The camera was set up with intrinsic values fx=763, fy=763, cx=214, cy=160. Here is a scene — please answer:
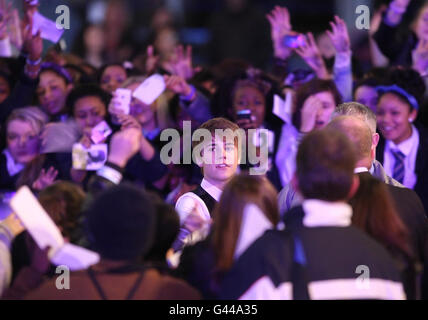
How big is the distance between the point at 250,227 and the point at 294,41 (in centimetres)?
318

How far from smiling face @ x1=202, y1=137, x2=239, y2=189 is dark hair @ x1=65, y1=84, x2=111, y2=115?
136cm

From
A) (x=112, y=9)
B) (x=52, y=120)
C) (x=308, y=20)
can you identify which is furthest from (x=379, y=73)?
(x=308, y=20)

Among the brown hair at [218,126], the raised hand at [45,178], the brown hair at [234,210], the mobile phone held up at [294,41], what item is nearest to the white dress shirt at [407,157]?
the mobile phone held up at [294,41]

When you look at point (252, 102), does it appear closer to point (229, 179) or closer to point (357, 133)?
point (229, 179)

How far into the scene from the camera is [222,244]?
2549 mm

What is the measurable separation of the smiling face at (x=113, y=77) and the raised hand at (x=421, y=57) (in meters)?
2.10

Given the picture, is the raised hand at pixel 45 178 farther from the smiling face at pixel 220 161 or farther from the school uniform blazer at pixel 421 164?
the school uniform blazer at pixel 421 164

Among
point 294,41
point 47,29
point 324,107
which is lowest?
point 324,107

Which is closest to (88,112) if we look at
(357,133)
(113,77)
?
(113,77)

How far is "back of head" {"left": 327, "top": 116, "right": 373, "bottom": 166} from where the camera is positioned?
3189 millimetres

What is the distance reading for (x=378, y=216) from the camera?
271 cm

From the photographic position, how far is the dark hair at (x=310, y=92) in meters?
4.80

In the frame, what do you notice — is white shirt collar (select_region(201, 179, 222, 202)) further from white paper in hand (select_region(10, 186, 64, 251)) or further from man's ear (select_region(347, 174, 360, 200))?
white paper in hand (select_region(10, 186, 64, 251))

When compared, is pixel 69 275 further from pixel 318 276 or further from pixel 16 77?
pixel 16 77
